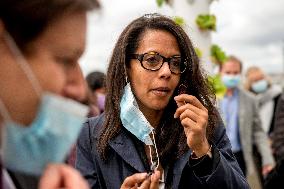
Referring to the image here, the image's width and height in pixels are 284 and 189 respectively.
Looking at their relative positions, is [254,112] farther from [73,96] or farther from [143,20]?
[73,96]

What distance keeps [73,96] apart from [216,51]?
3168mm

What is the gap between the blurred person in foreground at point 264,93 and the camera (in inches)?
244

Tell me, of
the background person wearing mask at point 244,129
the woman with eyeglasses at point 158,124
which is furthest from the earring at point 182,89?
the background person wearing mask at point 244,129

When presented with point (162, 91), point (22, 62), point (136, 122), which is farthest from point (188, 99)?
point (22, 62)

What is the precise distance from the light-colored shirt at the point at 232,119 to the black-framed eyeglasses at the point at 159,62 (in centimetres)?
286

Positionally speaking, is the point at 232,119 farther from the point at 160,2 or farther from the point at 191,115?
the point at 191,115

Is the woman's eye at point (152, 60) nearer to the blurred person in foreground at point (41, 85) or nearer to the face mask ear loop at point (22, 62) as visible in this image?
the blurred person in foreground at point (41, 85)

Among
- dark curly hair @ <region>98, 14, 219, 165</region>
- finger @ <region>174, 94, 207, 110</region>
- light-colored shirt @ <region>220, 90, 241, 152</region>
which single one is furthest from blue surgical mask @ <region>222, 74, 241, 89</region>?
finger @ <region>174, 94, 207, 110</region>

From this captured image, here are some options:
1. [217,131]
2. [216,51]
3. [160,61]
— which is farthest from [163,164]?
[216,51]

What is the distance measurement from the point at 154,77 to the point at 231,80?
10.8ft

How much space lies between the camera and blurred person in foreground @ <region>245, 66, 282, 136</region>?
6.20 meters

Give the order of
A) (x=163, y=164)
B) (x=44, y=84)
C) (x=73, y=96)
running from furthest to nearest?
(x=163, y=164)
(x=73, y=96)
(x=44, y=84)

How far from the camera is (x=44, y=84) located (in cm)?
149

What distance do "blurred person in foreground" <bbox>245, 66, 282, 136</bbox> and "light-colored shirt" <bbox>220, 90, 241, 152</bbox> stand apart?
0.66m
